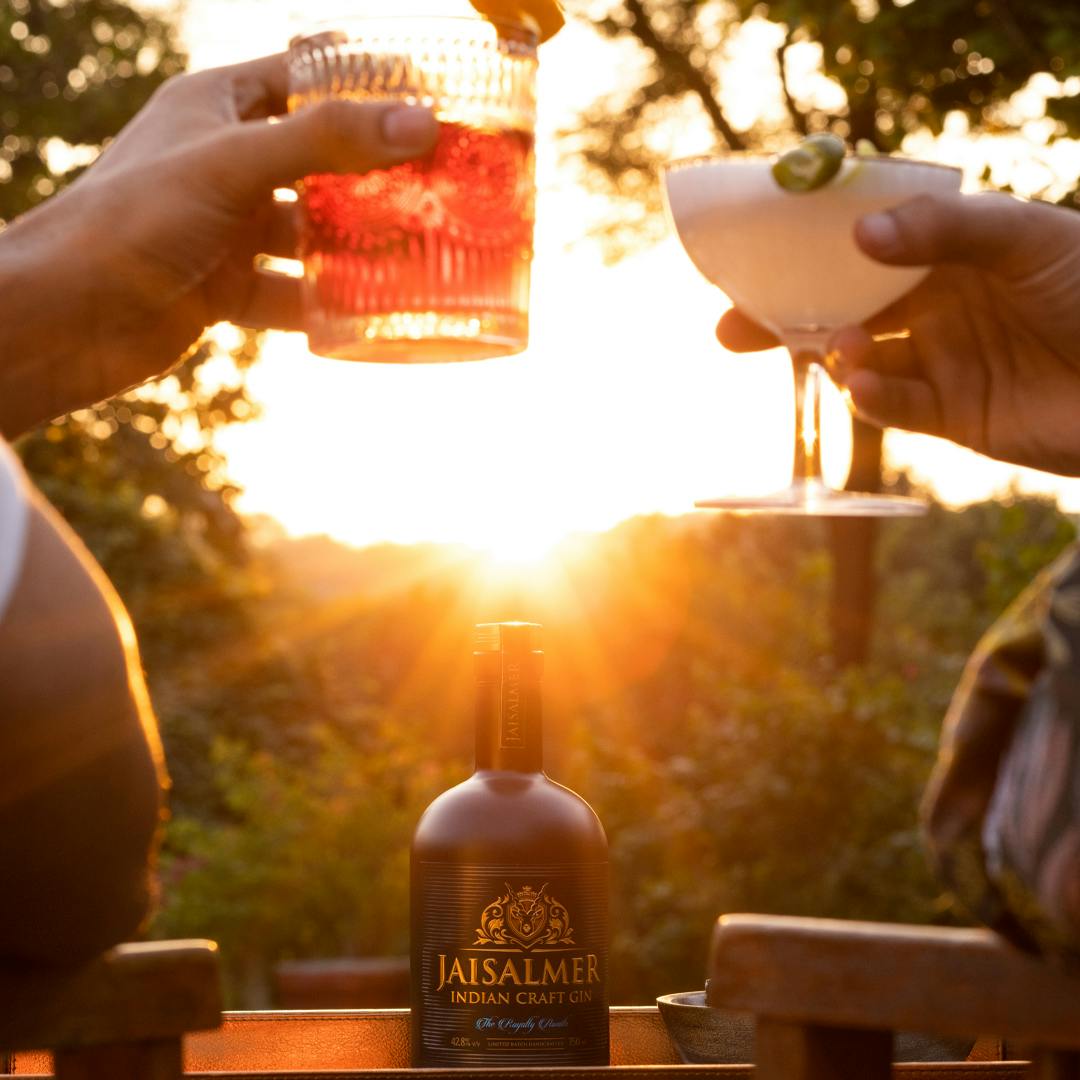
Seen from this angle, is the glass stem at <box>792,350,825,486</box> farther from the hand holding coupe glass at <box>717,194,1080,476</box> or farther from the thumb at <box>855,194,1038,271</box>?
the thumb at <box>855,194,1038,271</box>

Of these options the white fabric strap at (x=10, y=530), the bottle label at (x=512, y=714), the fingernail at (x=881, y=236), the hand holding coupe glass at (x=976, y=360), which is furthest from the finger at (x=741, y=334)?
the white fabric strap at (x=10, y=530)

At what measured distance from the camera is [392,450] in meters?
10.2

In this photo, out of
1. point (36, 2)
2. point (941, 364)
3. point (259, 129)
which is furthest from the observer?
point (36, 2)

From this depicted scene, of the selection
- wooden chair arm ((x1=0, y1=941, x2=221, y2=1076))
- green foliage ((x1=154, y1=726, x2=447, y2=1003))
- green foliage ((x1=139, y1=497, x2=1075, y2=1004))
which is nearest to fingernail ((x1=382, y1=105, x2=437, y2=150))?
wooden chair arm ((x1=0, y1=941, x2=221, y2=1076))

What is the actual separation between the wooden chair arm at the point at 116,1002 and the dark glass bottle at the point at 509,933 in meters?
0.55

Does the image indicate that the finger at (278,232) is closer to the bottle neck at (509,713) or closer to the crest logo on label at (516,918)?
the bottle neck at (509,713)

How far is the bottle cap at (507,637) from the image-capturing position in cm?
188

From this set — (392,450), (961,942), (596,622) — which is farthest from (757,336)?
(596,622)

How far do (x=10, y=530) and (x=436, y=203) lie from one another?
918 mm

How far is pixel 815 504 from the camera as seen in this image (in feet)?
6.91

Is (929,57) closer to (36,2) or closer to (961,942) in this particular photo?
(961,942)

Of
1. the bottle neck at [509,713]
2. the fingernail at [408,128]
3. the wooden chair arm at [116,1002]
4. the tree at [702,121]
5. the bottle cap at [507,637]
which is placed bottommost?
the wooden chair arm at [116,1002]

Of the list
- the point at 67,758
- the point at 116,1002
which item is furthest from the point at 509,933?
the point at 67,758

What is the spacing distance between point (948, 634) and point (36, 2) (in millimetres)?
7905
